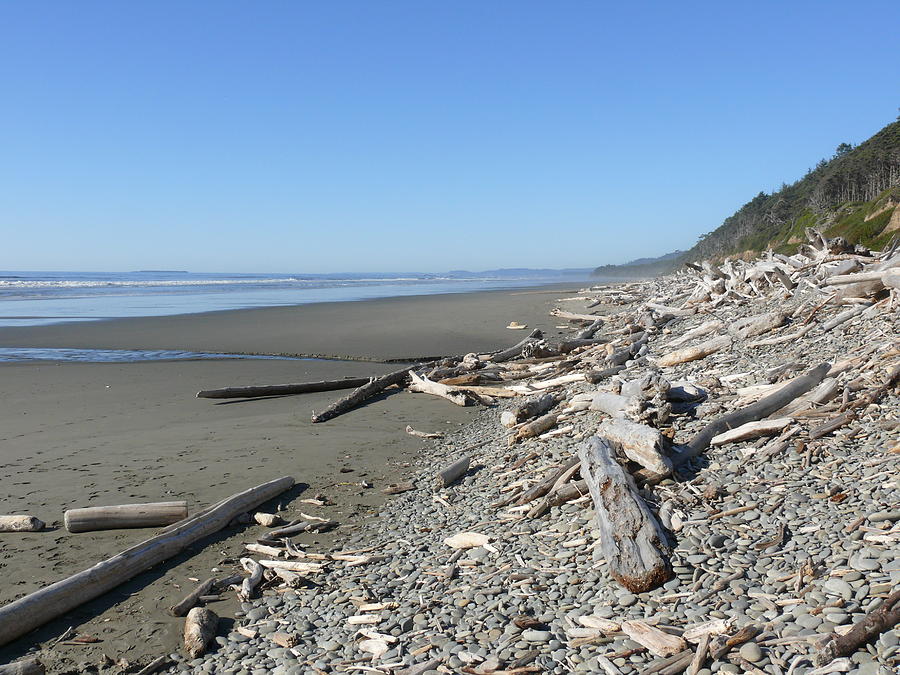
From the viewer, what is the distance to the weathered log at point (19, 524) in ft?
19.5

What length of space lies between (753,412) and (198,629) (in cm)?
544

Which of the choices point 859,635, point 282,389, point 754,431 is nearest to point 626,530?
point 859,635

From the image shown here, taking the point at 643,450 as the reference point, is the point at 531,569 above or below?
below

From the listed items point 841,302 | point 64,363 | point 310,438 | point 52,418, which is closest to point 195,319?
point 64,363

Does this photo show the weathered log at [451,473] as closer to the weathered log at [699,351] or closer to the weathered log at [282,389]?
the weathered log at [699,351]

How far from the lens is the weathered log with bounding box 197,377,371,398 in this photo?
12047mm

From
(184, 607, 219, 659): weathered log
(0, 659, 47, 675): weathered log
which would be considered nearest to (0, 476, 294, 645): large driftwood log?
(0, 659, 47, 675): weathered log

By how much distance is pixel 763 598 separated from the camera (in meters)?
3.75

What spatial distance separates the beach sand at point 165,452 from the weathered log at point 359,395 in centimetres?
22

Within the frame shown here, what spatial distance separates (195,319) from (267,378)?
15186mm

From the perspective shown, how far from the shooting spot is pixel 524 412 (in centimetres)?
Answer: 861

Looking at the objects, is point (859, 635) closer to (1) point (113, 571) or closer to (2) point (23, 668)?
(2) point (23, 668)

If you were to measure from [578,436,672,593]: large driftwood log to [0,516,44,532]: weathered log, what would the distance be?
5.21m

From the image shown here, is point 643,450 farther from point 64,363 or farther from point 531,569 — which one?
point 64,363
